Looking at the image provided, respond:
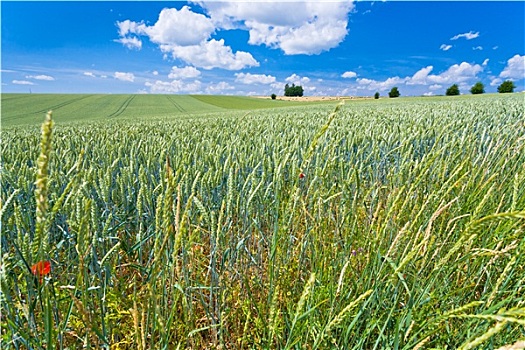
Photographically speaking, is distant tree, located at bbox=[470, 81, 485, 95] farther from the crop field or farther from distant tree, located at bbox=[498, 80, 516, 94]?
the crop field

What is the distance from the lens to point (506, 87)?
48719 millimetres

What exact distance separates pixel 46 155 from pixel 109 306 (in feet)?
3.28

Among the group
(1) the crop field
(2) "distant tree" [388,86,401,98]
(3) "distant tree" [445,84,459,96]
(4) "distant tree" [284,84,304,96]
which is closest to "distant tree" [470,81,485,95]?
(3) "distant tree" [445,84,459,96]

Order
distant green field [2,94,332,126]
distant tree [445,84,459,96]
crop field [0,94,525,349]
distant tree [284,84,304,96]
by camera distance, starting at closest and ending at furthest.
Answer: crop field [0,94,525,349]
distant green field [2,94,332,126]
distant tree [445,84,459,96]
distant tree [284,84,304,96]

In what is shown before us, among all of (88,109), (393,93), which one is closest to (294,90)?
(393,93)

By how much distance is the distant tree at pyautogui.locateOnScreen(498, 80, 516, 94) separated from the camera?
47.9 metres

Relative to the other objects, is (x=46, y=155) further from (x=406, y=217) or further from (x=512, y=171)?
(x=512, y=171)

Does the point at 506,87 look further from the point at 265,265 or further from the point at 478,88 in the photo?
the point at 265,265

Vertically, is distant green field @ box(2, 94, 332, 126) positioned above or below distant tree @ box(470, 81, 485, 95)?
below

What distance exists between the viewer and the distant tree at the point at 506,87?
1884 inches

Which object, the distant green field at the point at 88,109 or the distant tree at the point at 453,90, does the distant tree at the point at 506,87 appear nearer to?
the distant tree at the point at 453,90

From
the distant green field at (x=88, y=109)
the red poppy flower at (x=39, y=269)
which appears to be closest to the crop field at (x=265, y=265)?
the red poppy flower at (x=39, y=269)

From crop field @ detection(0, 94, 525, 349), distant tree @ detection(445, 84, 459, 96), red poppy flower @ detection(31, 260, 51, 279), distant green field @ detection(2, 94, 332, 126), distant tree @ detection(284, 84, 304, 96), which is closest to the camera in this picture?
red poppy flower @ detection(31, 260, 51, 279)

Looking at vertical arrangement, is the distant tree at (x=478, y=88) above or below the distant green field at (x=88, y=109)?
above
